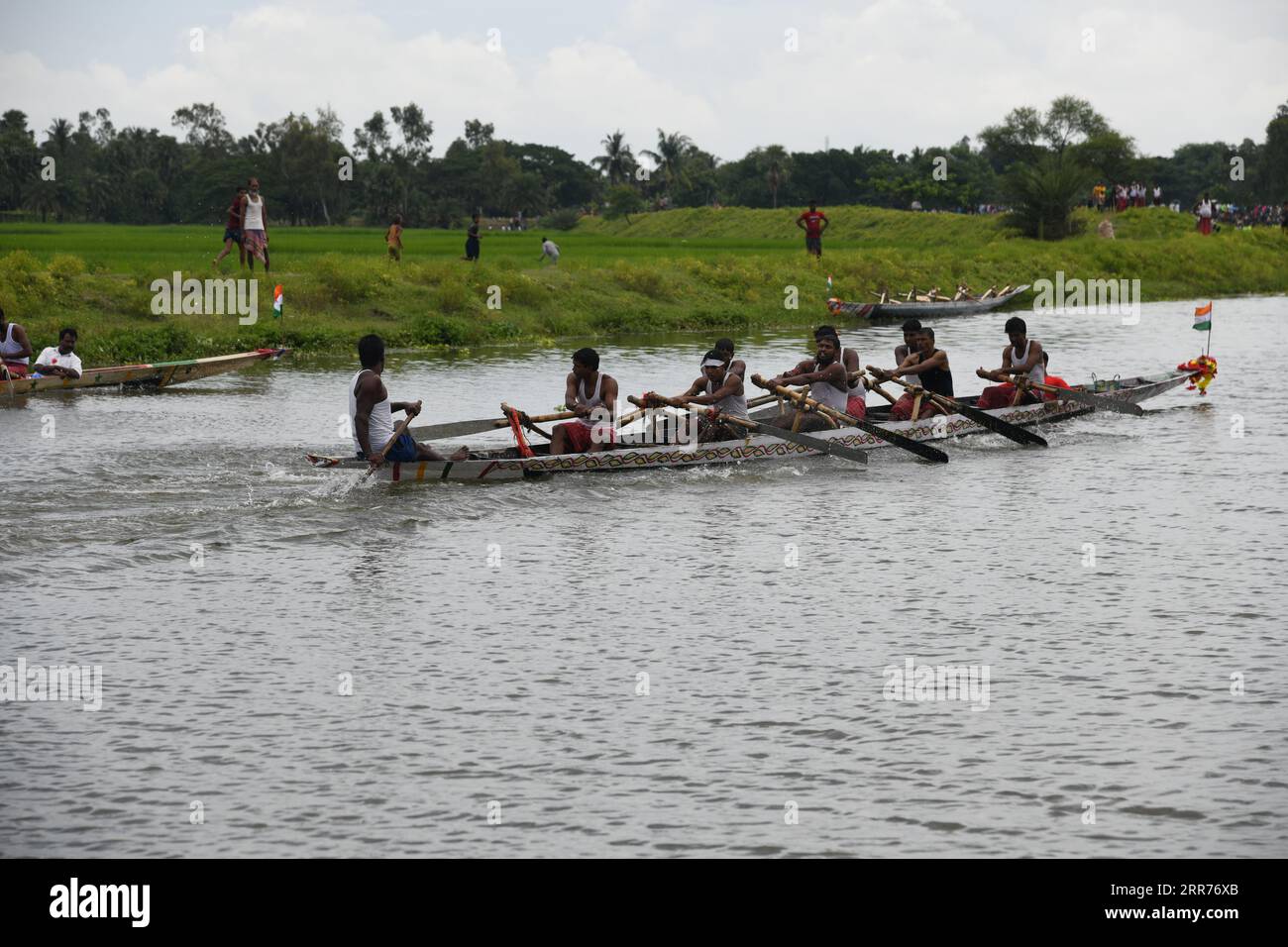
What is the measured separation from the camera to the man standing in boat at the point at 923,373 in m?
19.4

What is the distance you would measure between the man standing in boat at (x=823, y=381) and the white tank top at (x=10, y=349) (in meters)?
12.4

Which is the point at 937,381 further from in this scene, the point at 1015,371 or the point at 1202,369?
the point at 1202,369

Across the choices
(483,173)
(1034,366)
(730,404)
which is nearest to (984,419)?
(1034,366)

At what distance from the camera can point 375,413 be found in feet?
50.4

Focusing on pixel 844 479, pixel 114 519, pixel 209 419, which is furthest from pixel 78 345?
pixel 844 479

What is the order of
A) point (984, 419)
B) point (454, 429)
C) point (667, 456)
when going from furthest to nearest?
point (984, 419)
point (454, 429)
point (667, 456)

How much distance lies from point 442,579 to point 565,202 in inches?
4602

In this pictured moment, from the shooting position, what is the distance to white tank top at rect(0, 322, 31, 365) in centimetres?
2320

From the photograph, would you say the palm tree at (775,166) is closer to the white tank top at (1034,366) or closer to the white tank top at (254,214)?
the white tank top at (254,214)

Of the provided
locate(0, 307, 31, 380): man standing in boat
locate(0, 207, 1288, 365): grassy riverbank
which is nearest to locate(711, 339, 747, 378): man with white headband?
locate(0, 307, 31, 380): man standing in boat

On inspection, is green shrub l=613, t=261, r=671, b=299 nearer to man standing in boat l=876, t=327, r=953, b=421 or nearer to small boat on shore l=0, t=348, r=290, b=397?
small boat on shore l=0, t=348, r=290, b=397

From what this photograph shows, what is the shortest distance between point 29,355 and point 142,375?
1.81 meters

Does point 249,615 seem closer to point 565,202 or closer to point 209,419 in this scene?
point 209,419

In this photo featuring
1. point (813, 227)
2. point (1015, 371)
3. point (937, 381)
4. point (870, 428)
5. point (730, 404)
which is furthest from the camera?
point (813, 227)
